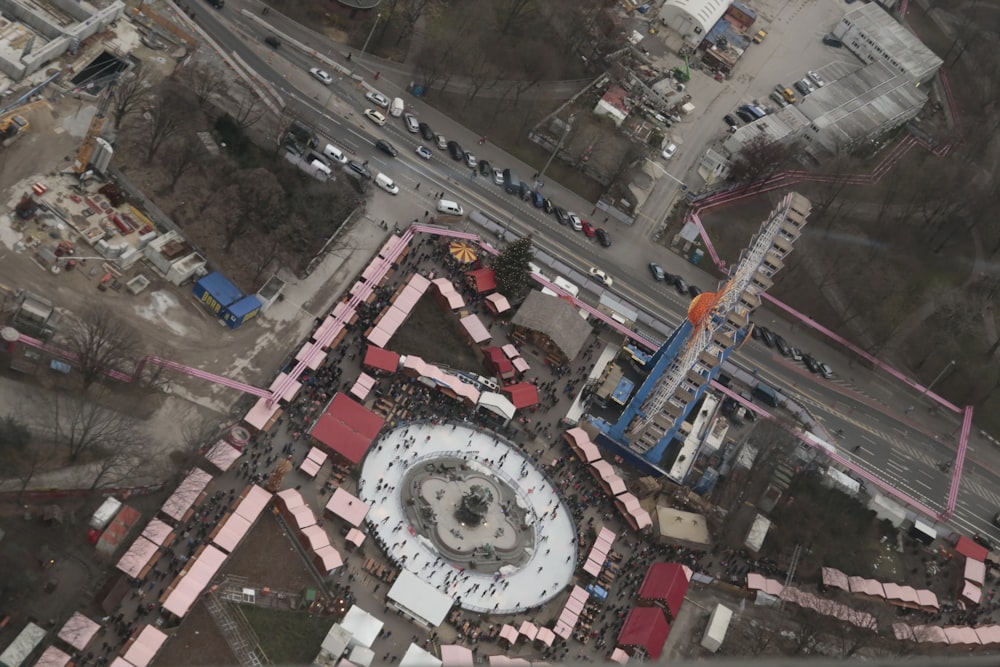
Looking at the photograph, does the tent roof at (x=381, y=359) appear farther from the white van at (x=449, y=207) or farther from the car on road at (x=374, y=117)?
the car on road at (x=374, y=117)

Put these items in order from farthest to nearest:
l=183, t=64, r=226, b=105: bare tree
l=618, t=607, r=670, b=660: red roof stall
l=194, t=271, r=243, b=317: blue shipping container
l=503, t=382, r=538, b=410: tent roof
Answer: l=183, t=64, r=226, b=105: bare tree, l=503, t=382, r=538, b=410: tent roof, l=194, t=271, r=243, b=317: blue shipping container, l=618, t=607, r=670, b=660: red roof stall

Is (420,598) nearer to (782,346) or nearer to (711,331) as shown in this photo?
(711,331)

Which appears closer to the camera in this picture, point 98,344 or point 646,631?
point 98,344

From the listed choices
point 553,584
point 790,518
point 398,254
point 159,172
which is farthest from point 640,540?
point 159,172

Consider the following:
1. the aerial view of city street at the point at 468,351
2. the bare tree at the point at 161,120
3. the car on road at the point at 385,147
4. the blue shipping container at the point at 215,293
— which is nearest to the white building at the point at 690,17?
the aerial view of city street at the point at 468,351

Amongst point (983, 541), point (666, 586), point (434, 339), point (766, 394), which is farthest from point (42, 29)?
point (983, 541)

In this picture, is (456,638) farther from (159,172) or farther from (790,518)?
(159,172)

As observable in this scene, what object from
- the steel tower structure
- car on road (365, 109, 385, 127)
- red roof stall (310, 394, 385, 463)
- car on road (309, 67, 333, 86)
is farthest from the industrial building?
the steel tower structure

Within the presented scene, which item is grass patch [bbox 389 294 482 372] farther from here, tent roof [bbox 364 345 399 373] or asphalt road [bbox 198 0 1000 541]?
asphalt road [bbox 198 0 1000 541]
